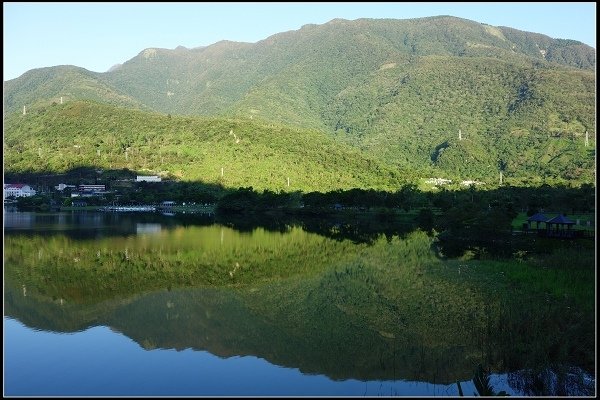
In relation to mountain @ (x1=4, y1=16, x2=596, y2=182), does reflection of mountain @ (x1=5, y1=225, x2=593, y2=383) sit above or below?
below

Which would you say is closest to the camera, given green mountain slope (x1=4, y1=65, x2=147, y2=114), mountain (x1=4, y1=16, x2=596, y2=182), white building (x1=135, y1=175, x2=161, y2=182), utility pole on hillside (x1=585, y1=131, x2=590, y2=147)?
white building (x1=135, y1=175, x2=161, y2=182)

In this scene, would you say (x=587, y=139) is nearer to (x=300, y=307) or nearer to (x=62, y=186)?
(x=62, y=186)

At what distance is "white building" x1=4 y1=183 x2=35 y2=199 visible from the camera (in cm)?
8341

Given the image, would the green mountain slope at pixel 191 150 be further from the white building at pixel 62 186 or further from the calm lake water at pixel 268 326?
the calm lake water at pixel 268 326

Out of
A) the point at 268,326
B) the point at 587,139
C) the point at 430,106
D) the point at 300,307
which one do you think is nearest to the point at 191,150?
the point at 587,139

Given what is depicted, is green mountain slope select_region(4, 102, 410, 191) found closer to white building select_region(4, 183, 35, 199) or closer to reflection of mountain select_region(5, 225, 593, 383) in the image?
white building select_region(4, 183, 35, 199)

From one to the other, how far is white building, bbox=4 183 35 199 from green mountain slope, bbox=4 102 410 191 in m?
8.24

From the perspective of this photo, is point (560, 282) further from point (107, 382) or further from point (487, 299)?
point (107, 382)

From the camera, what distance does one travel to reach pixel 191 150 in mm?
101125

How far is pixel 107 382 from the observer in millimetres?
12445

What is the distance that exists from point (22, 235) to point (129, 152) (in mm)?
62882

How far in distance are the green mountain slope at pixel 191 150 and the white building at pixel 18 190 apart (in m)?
8.24

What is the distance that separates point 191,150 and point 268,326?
86987 mm

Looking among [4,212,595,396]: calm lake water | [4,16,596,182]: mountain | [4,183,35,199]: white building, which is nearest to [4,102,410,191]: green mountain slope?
[4,183,35,199]: white building
